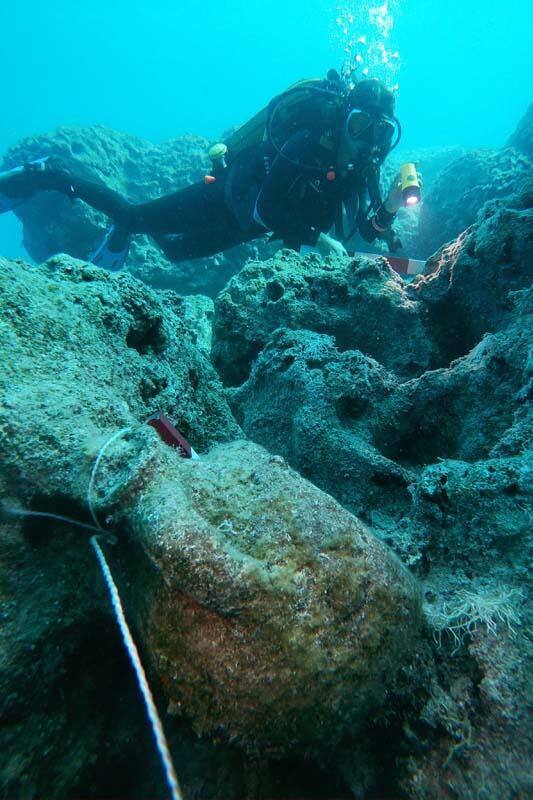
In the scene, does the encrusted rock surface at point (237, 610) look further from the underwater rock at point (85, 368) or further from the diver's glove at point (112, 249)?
the diver's glove at point (112, 249)

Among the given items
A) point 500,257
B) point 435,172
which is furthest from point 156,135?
point 500,257

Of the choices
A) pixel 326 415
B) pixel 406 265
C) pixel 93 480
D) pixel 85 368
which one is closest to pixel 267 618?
pixel 93 480

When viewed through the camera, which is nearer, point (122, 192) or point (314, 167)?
point (314, 167)

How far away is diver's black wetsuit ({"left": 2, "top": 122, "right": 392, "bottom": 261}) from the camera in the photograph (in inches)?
198

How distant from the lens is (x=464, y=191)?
26.7 feet

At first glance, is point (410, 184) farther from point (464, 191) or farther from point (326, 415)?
point (464, 191)

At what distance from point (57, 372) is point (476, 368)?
212cm

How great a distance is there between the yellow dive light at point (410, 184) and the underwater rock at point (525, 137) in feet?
20.5

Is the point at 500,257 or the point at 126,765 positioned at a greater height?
the point at 500,257

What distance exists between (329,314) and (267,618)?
277cm

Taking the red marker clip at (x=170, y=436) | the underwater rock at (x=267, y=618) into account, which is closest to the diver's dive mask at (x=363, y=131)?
the red marker clip at (x=170, y=436)

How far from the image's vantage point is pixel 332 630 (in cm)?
92

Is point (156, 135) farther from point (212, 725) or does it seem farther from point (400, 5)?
point (212, 725)

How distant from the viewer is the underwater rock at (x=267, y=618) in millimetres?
885
